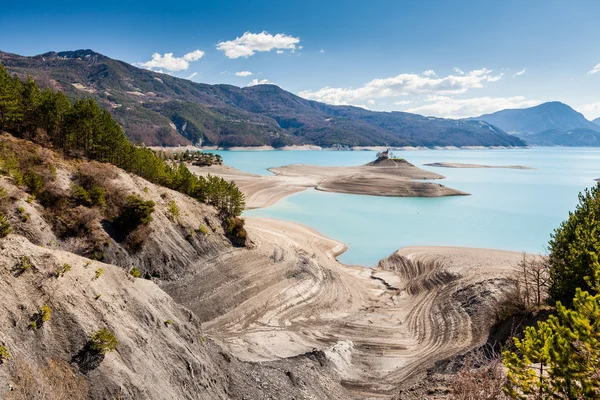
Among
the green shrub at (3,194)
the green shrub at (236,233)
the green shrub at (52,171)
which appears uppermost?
the green shrub at (52,171)

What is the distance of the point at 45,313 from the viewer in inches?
446

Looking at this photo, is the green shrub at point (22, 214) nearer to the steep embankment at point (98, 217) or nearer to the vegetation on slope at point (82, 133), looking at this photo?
the steep embankment at point (98, 217)

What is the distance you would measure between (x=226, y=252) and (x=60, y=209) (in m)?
13.3

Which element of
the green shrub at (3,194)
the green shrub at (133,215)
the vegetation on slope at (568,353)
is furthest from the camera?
the green shrub at (133,215)

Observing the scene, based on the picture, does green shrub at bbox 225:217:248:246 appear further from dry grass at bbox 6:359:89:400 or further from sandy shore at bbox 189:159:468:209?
sandy shore at bbox 189:159:468:209

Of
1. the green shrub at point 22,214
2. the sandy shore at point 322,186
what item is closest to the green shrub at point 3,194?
the green shrub at point 22,214

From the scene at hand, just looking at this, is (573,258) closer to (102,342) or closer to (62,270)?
(102,342)

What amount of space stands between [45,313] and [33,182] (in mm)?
16975

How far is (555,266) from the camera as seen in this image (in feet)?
70.7

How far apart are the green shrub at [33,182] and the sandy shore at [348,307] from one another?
11.4 metres

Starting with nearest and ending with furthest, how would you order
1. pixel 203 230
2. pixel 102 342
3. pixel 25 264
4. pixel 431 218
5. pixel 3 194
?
1. pixel 102 342
2. pixel 25 264
3. pixel 3 194
4. pixel 203 230
5. pixel 431 218

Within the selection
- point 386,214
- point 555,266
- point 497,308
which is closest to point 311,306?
point 497,308

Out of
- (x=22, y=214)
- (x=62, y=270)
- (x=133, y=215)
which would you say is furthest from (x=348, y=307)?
(x=22, y=214)

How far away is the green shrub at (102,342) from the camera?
11.5 metres
